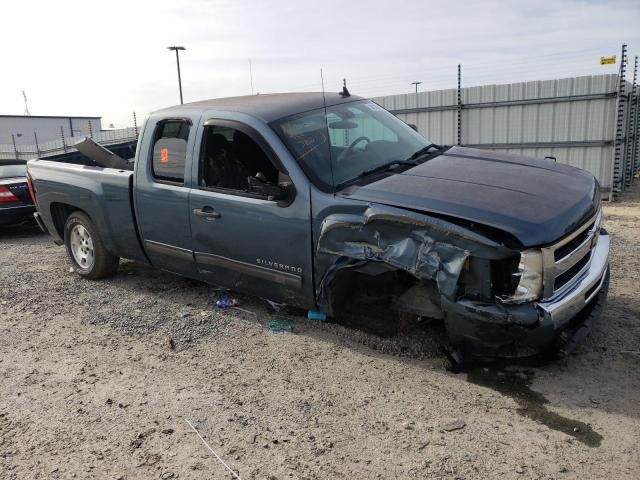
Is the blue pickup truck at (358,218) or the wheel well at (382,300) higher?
the blue pickup truck at (358,218)

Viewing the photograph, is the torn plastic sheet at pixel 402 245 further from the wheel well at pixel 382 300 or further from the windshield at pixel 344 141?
the windshield at pixel 344 141

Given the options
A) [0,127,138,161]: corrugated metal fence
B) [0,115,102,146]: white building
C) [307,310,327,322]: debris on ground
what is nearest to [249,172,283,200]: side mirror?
[307,310,327,322]: debris on ground

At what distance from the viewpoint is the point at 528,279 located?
2.97 metres

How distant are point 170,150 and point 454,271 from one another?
9.43ft

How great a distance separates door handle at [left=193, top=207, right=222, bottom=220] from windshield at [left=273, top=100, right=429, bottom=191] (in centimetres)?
86

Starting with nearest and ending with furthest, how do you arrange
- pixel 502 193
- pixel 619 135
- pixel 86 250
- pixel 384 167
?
pixel 502 193 → pixel 384 167 → pixel 86 250 → pixel 619 135

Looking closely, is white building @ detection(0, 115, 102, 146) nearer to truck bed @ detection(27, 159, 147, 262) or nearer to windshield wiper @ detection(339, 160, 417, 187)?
truck bed @ detection(27, 159, 147, 262)

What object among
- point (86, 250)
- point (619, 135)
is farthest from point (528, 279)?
point (619, 135)

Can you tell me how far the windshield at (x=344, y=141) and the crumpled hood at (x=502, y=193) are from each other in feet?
0.98

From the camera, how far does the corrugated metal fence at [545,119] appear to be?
10.8m

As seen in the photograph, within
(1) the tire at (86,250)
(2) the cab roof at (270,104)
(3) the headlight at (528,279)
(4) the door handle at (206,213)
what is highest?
(2) the cab roof at (270,104)

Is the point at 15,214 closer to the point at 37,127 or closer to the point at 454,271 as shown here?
the point at 454,271

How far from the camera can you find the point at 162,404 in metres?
3.27

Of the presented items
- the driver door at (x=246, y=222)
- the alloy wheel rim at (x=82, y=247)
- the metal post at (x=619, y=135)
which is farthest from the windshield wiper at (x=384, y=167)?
the metal post at (x=619, y=135)
